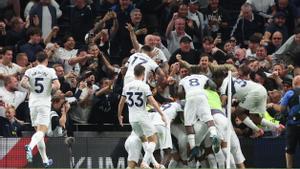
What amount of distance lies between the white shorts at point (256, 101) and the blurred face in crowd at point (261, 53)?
8.08ft

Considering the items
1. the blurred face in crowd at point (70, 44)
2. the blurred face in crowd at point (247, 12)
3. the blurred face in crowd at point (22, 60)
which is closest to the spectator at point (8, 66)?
the blurred face in crowd at point (22, 60)

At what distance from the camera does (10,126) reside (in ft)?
91.5

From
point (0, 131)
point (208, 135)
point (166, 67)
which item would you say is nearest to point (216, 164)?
point (208, 135)

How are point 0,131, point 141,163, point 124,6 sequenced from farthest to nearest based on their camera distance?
point 124,6 < point 0,131 < point 141,163

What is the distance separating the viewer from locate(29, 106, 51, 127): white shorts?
1034 inches

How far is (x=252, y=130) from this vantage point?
27516mm

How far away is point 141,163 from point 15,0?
7756 millimetres

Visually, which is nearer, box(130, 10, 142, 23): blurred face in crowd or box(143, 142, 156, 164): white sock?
box(143, 142, 156, 164): white sock

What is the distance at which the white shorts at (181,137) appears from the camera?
26.7 metres

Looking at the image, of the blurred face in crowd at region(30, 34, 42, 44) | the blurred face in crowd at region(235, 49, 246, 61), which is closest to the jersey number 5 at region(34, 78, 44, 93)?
the blurred face in crowd at region(30, 34, 42, 44)

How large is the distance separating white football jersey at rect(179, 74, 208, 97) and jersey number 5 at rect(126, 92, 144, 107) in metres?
1.25

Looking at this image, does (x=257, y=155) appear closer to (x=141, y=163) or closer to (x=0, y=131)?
(x=141, y=163)

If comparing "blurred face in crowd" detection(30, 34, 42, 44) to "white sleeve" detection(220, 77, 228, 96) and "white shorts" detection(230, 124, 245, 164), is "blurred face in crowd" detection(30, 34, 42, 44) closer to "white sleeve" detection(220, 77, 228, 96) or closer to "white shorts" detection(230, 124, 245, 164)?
"white sleeve" detection(220, 77, 228, 96)

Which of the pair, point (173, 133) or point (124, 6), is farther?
point (124, 6)
